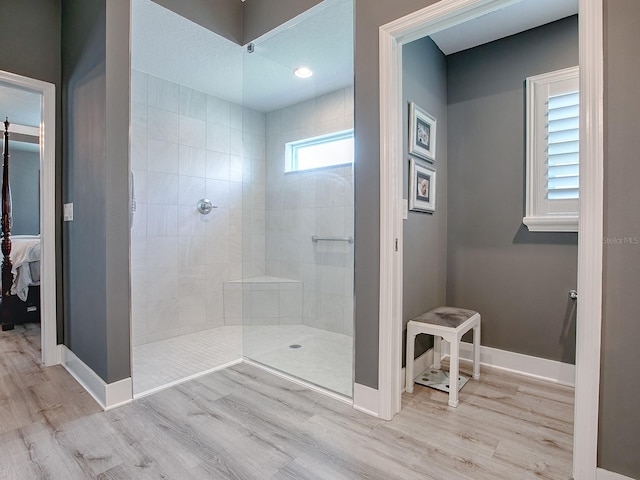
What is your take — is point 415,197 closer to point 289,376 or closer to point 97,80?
point 289,376

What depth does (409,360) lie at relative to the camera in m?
2.16

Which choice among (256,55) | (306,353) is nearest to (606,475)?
(306,353)

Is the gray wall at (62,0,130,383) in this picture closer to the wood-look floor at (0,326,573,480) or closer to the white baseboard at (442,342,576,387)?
the wood-look floor at (0,326,573,480)

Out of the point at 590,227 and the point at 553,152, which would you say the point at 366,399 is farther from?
the point at 553,152

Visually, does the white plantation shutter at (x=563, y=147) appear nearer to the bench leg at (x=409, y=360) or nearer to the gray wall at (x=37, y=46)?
the bench leg at (x=409, y=360)

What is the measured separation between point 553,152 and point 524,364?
4.92 ft

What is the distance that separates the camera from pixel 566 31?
223 centimetres

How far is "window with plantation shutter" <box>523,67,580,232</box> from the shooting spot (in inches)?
86.9

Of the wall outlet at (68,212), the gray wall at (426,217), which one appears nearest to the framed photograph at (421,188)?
the gray wall at (426,217)

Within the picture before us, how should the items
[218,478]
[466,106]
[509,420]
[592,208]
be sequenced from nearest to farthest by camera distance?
[592,208] < [218,478] < [509,420] < [466,106]

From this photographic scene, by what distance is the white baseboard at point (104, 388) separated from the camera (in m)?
1.89

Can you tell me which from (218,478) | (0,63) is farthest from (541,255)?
(0,63)

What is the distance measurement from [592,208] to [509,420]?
49.0 inches

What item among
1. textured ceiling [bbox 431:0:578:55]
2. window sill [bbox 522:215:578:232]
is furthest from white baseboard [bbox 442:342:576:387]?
textured ceiling [bbox 431:0:578:55]
